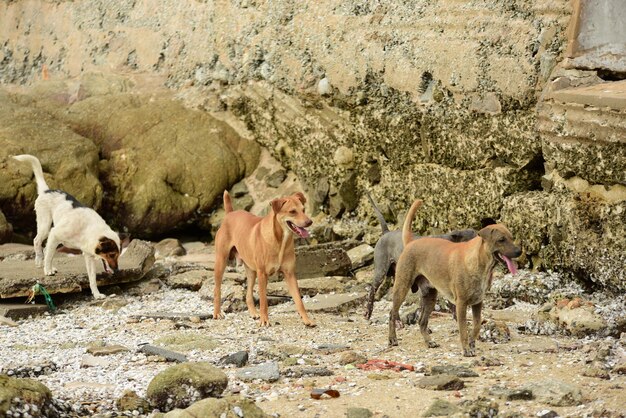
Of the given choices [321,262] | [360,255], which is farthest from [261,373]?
[360,255]

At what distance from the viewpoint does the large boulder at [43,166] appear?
50.3 feet

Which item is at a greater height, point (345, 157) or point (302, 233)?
point (302, 233)

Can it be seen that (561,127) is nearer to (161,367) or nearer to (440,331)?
(440,331)

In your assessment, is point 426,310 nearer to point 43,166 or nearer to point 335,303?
point 335,303

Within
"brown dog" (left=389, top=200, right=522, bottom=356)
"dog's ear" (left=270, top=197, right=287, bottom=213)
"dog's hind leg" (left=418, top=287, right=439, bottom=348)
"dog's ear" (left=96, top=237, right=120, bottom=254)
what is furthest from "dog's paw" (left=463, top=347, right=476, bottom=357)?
"dog's ear" (left=96, top=237, right=120, bottom=254)

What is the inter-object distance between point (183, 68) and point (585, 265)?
26.2 feet

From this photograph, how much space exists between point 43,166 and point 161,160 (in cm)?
163

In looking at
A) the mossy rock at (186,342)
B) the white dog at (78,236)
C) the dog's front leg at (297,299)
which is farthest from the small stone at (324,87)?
the mossy rock at (186,342)

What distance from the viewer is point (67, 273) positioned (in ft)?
41.7

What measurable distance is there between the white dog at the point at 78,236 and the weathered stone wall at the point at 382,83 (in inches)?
140

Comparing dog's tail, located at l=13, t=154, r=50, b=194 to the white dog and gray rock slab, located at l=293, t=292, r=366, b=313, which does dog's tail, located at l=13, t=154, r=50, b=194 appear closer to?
the white dog

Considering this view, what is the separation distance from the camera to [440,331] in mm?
10055

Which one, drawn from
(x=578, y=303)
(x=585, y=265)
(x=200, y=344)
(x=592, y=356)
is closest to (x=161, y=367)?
(x=200, y=344)

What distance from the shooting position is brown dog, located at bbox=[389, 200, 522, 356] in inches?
340
